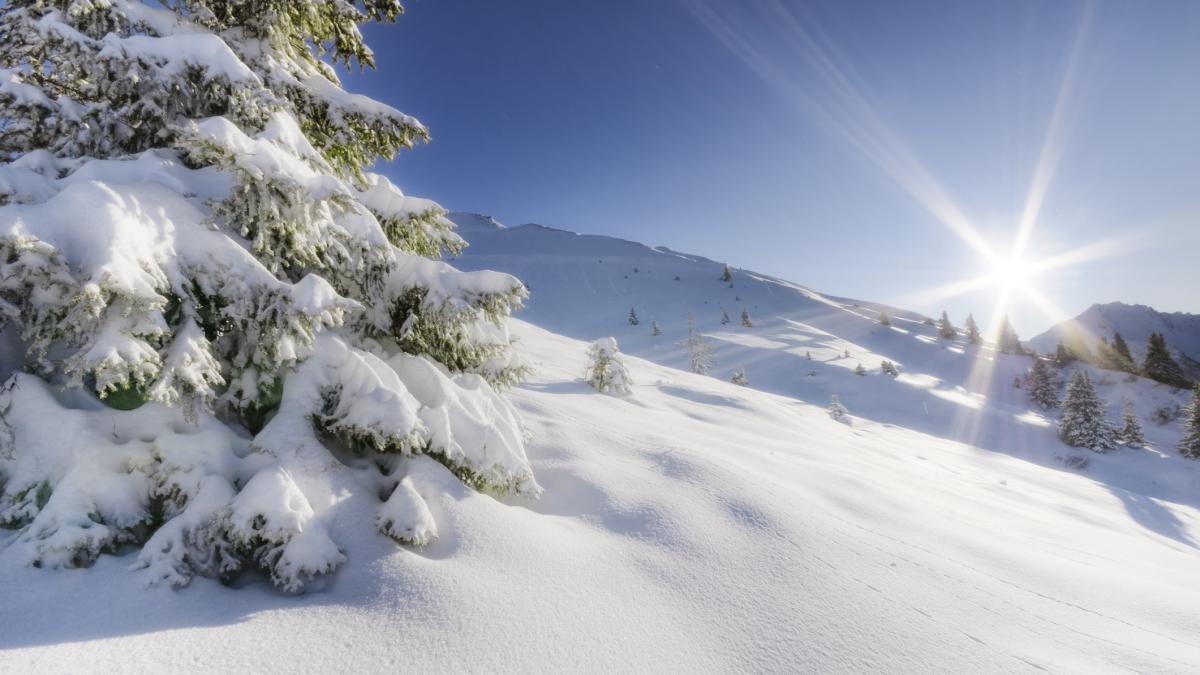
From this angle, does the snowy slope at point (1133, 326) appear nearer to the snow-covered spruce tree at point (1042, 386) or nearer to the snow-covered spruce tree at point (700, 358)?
the snow-covered spruce tree at point (1042, 386)

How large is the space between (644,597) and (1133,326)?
128 m

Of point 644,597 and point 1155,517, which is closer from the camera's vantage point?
point 644,597

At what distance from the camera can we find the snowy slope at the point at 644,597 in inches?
84.3

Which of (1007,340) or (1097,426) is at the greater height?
(1007,340)

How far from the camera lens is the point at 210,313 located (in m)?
2.84

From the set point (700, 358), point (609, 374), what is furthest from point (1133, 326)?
point (609, 374)

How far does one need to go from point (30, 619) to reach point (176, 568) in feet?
1.54

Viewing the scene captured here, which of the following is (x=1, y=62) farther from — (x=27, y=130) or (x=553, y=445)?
(x=553, y=445)

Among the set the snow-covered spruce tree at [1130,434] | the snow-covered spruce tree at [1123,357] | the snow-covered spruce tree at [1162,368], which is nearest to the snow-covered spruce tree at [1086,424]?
the snow-covered spruce tree at [1130,434]

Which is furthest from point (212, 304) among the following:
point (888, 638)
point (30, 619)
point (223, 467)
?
point (888, 638)

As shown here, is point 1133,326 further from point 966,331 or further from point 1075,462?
point 1075,462

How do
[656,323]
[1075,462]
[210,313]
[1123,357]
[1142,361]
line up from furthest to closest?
1. [656,323]
2. [1142,361]
3. [1123,357]
4. [1075,462]
5. [210,313]

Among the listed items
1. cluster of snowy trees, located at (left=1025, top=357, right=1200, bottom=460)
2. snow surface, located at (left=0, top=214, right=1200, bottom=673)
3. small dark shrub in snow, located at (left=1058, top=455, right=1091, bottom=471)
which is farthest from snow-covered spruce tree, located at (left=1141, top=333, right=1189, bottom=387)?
snow surface, located at (left=0, top=214, right=1200, bottom=673)

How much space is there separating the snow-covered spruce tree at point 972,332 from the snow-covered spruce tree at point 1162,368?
12.1 meters
